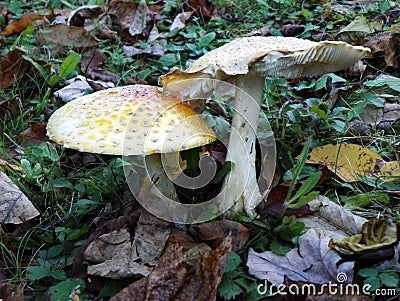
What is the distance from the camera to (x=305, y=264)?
1891 mm

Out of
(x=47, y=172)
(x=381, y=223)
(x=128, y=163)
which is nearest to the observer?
(x=381, y=223)

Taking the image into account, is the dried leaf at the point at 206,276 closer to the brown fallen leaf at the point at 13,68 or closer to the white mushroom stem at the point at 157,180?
the white mushroom stem at the point at 157,180

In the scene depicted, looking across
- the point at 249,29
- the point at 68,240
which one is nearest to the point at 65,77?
the point at 249,29

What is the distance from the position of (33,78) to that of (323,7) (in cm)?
252

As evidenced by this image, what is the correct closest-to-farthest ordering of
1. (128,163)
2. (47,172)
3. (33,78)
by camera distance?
(128,163)
(47,172)
(33,78)

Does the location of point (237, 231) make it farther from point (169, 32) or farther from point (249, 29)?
point (169, 32)

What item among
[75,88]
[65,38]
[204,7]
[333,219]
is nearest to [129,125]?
[333,219]

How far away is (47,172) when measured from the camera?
9.05 ft

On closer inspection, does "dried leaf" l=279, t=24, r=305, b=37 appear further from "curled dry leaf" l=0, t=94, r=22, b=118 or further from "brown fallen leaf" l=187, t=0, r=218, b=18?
"curled dry leaf" l=0, t=94, r=22, b=118

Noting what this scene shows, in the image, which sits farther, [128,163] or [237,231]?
[128,163]

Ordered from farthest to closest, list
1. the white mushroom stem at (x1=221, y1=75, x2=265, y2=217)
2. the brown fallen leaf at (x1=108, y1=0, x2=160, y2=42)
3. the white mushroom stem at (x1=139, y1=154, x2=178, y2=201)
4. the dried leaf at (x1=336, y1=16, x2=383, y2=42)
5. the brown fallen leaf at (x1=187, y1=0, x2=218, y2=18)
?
the brown fallen leaf at (x1=187, y1=0, x2=218, y2=18) → the brown fallen leaf at (x1=108, y1=0, x2=160, y2=42) → the dried leaf at (x1=336, y1=16, x2=383, y2=42) → the white mushroom stem at (x1=139, y1=154, x2=178, y2=201) → the white mushroom stem at (x1=221, y1=75, x2=265, y2=217)

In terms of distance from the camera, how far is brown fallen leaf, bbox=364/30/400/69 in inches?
131

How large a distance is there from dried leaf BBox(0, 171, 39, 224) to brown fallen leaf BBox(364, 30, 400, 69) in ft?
7.95

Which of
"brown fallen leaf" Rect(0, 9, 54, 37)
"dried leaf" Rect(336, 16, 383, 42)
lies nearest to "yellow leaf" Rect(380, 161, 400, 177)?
"dried leaf" Rect(336, 16, 383, 42)
